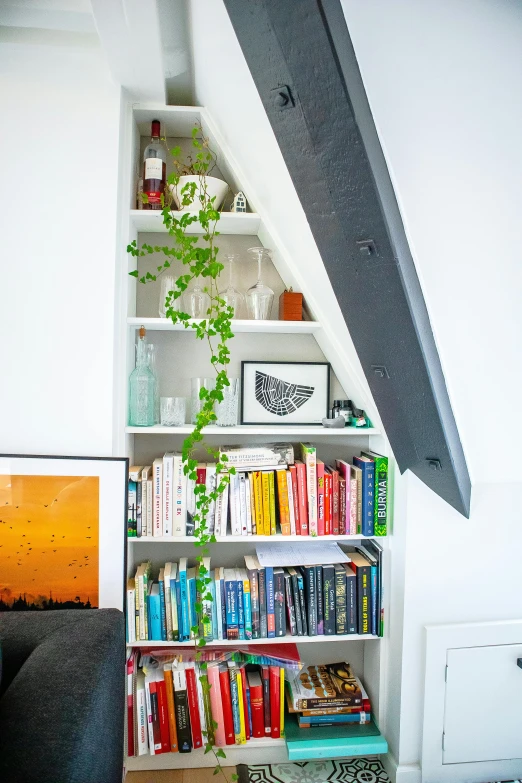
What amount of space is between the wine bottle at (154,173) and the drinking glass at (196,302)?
334 mm

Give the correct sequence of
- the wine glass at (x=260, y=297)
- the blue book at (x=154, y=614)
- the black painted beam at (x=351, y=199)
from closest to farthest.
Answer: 1. the black painted beam at (x=351, y=199)
2. the blue book at (x=154, y=614)
3. the wine glass at (x=260, y=297)

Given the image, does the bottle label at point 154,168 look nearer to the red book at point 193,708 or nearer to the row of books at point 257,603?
the row of books at point 257,603

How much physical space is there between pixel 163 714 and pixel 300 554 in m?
0.73

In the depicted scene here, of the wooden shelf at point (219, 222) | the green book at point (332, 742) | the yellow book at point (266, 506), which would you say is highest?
the wooden shelf at point (219, 222)

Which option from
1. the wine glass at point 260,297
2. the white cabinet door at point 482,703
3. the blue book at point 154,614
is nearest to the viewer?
the white cabinet door at point 482,703

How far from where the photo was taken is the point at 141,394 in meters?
1.79

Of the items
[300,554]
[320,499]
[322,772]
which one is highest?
[320,499]

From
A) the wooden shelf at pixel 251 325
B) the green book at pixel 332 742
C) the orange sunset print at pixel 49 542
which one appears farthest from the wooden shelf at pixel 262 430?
the green book at pixel 332 742

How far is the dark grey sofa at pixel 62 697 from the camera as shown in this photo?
0.91 m

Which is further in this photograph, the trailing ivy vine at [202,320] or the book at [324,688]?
the book at [324,688]

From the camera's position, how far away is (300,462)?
186 centimetres

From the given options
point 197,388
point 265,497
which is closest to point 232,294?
point 197,388

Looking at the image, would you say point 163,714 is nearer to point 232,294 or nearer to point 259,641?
point 259,641

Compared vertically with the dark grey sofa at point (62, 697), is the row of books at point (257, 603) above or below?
below
